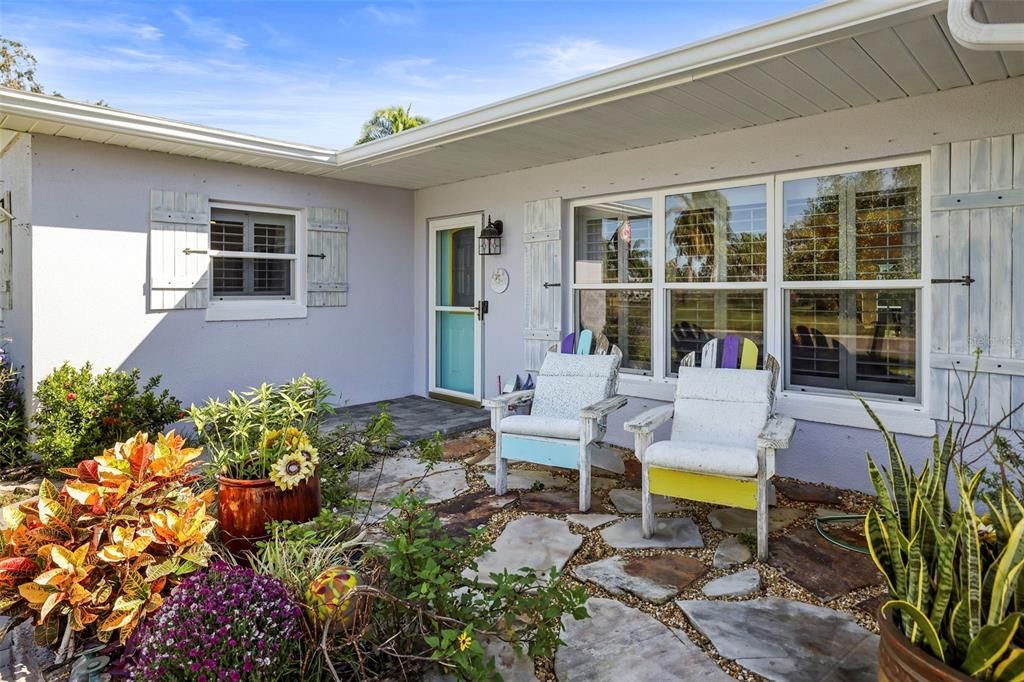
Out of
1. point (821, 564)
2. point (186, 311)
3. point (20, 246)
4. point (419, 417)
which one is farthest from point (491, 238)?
point (821, 564)

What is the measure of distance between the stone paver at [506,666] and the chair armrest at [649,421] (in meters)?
1.42

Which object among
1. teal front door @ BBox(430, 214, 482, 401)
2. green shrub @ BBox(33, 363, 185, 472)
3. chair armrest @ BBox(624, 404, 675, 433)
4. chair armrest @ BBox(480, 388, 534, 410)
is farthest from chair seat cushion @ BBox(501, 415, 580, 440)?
green shrub @ BBox(33, 363, 185, 472)

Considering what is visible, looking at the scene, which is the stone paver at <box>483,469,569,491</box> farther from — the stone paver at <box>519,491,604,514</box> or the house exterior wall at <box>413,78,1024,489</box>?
the house exterior wall at <box>413,78,1024,489</box>

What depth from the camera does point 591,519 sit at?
11.2 feet

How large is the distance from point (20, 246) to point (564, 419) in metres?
4.38

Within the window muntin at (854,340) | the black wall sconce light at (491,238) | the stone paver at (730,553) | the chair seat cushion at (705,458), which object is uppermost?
the black wall sconce light at (491,238)

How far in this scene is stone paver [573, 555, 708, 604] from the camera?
256 centimetres

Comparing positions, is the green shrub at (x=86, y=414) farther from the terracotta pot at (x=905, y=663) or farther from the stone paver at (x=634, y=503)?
the terracotta pot at (x=905, y=663)

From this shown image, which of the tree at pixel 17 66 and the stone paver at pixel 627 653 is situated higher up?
the tree at pixel 17 66

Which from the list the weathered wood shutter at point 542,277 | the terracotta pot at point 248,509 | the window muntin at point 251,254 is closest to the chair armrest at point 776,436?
the terracotta pot at point 248,509

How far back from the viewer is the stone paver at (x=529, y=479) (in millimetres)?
4027

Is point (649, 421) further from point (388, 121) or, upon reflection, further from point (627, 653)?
point (388, 121)

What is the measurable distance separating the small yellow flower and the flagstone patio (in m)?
0.88

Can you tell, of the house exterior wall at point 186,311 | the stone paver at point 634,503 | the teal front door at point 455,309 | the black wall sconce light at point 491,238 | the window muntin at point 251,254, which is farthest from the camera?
the teal front door at point 455,309
